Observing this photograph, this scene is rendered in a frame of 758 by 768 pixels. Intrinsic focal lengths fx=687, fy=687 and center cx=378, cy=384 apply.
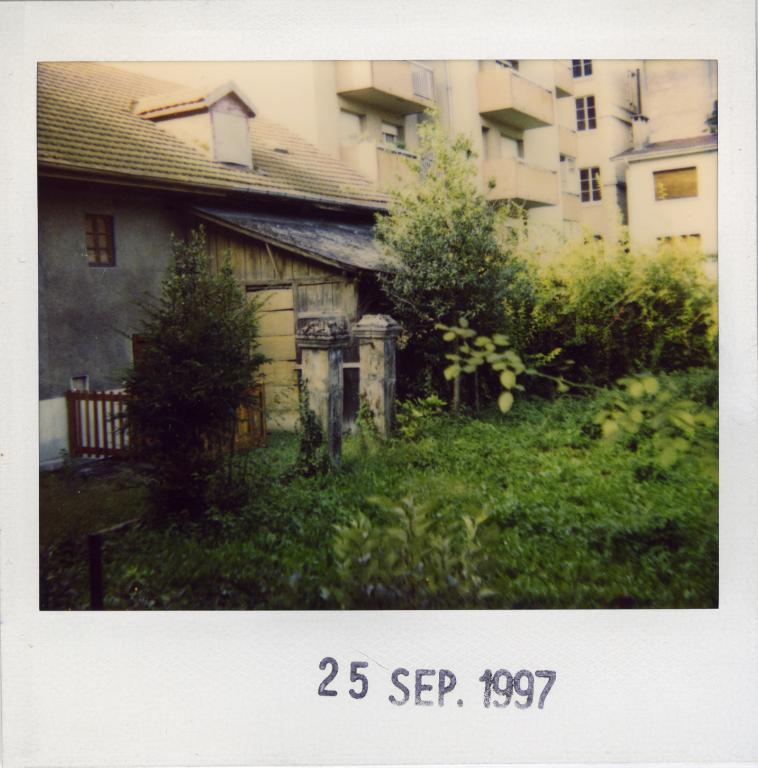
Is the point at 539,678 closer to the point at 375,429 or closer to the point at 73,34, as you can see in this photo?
the point at 375,429

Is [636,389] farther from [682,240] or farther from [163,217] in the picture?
[163,217]

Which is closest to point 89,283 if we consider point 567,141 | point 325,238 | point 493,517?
point 325,238

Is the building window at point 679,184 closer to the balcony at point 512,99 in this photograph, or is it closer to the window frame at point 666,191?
the window frame at point 666,191

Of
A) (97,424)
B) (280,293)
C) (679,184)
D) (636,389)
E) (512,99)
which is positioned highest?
(512,99)

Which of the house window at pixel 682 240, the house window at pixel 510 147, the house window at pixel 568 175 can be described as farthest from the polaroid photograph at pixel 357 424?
the house window at pixel 568 175

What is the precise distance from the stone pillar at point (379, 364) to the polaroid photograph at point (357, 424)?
2 centimetres

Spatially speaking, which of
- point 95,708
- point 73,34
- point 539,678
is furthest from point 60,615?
point 73,34

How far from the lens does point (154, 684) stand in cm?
356

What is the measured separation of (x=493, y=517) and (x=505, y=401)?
2.03ft

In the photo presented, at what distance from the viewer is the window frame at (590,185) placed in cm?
376

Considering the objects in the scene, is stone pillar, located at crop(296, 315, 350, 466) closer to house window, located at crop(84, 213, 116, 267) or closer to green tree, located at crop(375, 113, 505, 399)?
green tree, located at crop(375, 113, 505, 399)

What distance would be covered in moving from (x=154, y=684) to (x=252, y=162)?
2.85 meters

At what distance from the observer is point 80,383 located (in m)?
3.54

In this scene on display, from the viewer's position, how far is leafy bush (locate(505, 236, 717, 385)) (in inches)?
143
